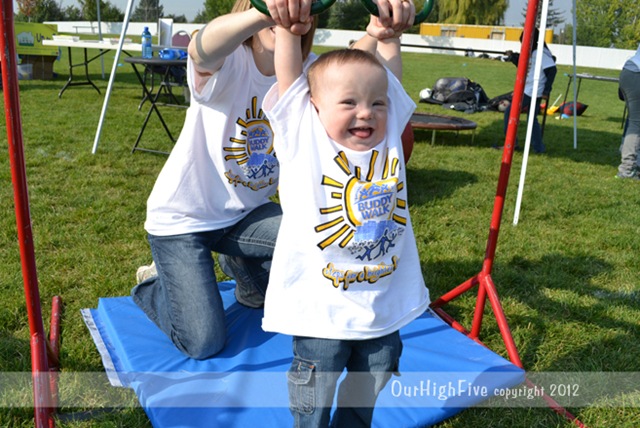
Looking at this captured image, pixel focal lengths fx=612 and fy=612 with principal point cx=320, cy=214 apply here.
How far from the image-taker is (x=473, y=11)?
58688 millimetres

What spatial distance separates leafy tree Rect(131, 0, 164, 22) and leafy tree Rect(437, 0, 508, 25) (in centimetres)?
2677

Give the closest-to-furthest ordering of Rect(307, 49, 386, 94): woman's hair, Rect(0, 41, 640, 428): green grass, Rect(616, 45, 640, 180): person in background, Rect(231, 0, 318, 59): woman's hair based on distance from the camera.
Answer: Rect(307, 49, 386, 94): woman's hair → Rect(231, 0, 318, 59): woman's hair → Rect(0, 41, 640, 428): green grass → Rect(616, 45, 640, 180): person in background

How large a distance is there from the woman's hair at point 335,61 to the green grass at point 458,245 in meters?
1.42

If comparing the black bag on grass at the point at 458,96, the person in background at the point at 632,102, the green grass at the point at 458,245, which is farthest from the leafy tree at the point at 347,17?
the person in background at the point at 632,102

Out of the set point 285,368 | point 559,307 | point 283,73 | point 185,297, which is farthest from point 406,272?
point 559,307

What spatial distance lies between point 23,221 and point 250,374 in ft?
3.53

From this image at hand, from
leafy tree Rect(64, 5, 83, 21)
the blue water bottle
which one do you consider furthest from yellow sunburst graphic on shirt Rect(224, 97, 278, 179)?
leafy tree Rect(64, 5, 83, 21)

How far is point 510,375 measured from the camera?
2.56m

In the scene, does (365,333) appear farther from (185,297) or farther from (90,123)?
(90,123)

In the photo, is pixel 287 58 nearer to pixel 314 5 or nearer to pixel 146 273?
pixel 314 5

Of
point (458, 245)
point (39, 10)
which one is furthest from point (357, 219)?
point (39, 10)

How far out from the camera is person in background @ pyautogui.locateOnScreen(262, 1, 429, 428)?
5.96ft

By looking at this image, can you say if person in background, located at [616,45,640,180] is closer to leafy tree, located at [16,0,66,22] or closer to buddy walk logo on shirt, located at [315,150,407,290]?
buddy walk logo on shirt, located at [315,150,407,290]

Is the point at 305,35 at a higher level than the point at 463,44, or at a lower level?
lower
